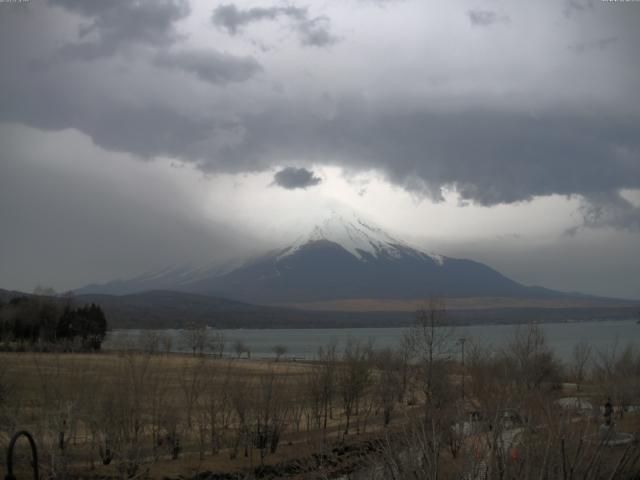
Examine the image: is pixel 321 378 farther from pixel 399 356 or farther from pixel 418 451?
pixel 418 451

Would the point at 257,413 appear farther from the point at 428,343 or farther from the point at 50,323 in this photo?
the point at 50,323

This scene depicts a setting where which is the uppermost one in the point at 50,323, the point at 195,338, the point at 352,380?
the point at 50,323

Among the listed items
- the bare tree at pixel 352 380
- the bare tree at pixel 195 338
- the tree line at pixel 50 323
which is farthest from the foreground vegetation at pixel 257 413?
the bare tree at pixel 195 338

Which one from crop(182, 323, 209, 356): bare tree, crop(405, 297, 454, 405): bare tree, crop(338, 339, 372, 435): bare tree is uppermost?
crop(405, 297, 454, 405): bare tree

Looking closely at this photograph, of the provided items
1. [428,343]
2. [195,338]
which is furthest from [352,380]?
[195,338]

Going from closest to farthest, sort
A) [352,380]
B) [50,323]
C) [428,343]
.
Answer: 1. [428,343]
2. [352,380]
3. [50,323]

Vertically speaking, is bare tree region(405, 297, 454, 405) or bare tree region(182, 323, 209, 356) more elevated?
bare tree region(405, 297, 454, 405)

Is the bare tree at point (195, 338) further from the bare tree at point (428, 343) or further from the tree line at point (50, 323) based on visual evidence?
the bare tree at point (428, 343)

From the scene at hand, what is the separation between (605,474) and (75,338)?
94.9 m

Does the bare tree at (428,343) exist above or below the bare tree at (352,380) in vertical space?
above

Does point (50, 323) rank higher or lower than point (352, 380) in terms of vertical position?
higher

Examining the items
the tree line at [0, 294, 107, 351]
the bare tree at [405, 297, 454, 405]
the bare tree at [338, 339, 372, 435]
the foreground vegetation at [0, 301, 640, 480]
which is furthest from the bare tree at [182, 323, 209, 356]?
the bare tree at [405, 297, 454, 405]

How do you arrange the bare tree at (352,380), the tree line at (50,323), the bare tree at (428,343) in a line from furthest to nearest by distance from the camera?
the tree line at (50,323) → the bare tree at (352,380) → the bare tree at (428,343)

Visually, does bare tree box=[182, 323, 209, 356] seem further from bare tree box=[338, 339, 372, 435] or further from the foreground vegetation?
bare tree box=[338, 339, 372, 435]
